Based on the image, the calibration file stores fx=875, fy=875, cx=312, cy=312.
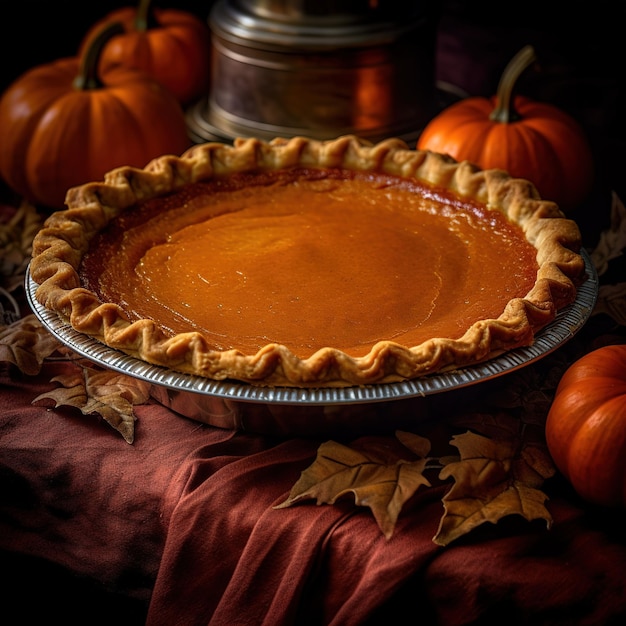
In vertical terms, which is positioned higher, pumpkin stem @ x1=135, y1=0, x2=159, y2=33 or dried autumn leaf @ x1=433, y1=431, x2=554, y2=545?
pumpkin stem @ x1=135, y1=0, x2=159, y2=33

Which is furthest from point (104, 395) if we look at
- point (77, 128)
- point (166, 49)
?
point (166, 49)

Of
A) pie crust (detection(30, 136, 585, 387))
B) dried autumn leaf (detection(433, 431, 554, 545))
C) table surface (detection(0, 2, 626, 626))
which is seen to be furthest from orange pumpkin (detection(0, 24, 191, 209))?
dried autumn leaf (detection(433, 431, 554, 545))

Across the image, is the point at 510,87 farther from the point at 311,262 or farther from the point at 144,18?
the point at 144,18

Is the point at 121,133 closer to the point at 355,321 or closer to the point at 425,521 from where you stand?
the point at 355,321

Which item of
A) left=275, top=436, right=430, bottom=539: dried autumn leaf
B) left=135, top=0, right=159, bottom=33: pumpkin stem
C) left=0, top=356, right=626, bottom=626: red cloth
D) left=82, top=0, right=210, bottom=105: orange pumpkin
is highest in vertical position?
left=135, top=0, right=159, bottom=33: pumpkin stem

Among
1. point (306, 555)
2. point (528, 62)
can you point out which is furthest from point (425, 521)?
point (528, 62)

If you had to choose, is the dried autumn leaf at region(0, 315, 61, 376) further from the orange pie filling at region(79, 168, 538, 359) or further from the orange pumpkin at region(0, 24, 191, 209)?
the orange pumpkin at region(0, 24, 191, 209)

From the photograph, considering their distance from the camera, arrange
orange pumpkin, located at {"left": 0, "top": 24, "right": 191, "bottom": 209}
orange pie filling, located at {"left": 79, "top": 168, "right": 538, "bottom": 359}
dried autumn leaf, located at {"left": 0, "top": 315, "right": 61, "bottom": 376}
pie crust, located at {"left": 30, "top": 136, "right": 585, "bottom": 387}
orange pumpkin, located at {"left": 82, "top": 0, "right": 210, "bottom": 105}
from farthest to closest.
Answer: orange pumpkin, located at {"left": 82, "top": 0, "right": 210, "bottom": 105} < orange pumpkin, located at {"left": 0, "top": 24, "right": 191, "bottom": 209} < dried autumn leaf, located at {"left": 0, "top": 315, "right": 61, "bottom": 376} < orange pie filling, located at {"left": 79, "top": 168, "right": 538, "bottom": 359} < pie crust, located at {"left": 30, "top": 136, "right": 585, "bottom": 387}
